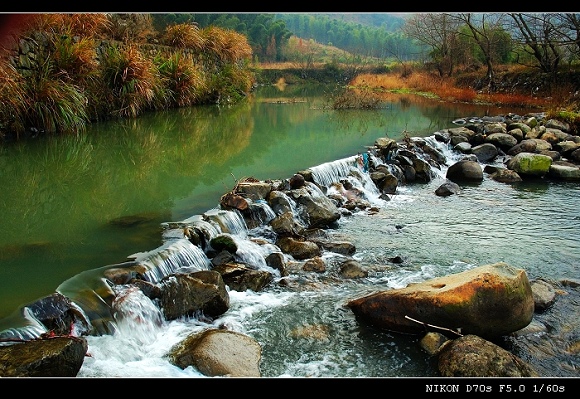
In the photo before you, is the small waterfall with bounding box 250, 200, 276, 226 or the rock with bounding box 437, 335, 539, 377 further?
the small waterfall with bounding box 250, 200, 276, 226

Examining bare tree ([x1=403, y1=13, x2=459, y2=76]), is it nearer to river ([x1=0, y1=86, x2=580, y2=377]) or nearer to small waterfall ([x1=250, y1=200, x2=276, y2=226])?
river ([x1=0, y1=86, x2=580, y2=377])

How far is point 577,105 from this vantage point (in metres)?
15.7

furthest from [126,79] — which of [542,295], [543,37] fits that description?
[543,37]

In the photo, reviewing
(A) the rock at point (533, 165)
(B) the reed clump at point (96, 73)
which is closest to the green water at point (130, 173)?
(B) the reed clump at point (96, 73)

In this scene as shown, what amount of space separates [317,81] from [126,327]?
131ft

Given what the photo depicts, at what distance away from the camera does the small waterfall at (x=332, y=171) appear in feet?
27.3

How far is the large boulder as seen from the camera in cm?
362

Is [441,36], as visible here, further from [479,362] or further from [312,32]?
[312,32]

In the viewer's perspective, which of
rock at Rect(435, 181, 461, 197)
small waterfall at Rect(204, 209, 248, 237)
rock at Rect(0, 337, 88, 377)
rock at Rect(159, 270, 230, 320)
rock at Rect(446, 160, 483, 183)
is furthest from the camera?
rock at Rect(446, 160, 483, 183)

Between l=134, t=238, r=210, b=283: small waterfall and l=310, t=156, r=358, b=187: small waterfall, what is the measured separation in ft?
11.1

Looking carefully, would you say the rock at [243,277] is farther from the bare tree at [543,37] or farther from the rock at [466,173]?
the bare tree at [543,37]

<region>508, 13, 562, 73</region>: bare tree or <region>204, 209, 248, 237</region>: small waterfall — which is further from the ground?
<region>508, 13, 562, 73</region>: bare tree

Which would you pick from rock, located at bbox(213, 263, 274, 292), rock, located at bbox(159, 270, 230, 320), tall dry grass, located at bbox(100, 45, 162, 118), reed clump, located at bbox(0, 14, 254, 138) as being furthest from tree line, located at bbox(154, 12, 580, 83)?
tall dry grass, located at bbox(100, 45, 162, 118)

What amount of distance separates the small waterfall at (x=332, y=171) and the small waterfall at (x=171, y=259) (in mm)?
3373
